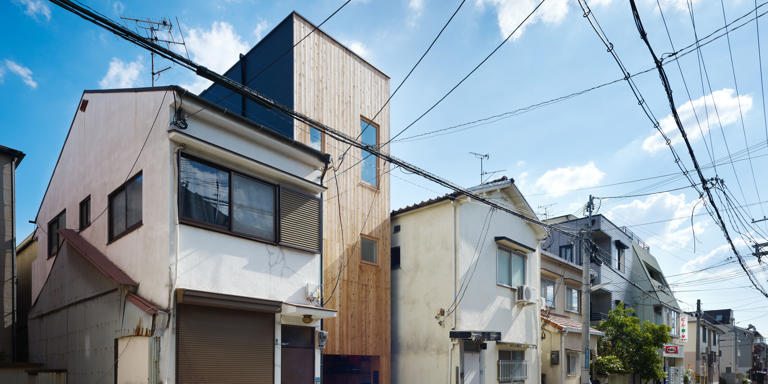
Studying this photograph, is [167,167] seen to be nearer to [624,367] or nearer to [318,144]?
[318,144]

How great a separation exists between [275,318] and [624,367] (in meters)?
18.7

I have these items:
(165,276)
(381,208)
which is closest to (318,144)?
(381,208)

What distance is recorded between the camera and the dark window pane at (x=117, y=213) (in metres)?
11.7

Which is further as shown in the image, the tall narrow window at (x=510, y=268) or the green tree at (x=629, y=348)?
the green tree at (x=629, y=348)

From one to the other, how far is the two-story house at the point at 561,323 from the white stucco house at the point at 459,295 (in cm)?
207

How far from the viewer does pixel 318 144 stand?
15.9m

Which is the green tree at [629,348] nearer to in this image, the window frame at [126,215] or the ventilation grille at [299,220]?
the ventilation grille at [299,220]

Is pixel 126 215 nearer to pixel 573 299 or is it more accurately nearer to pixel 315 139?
pixel 315 139

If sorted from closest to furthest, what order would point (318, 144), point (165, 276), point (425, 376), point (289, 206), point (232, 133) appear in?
1. point (165, 276)
2. point (232, 133)
3. point (289, 206)
4. point (318, 144)
5. point (425, 376)

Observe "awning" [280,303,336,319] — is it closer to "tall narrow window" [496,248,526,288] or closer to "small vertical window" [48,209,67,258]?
"small vertical window" [48,209,67,258]

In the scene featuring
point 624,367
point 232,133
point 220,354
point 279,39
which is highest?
point 279,39

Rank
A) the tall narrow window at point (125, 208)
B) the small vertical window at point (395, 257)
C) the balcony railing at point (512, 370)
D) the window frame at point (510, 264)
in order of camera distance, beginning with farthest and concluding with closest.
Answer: the window frame at point (510, 264) < the small vertical window at point (395, 257) < the balcony railing at point (512, 370) < the tall narrow window at point (125, 208)

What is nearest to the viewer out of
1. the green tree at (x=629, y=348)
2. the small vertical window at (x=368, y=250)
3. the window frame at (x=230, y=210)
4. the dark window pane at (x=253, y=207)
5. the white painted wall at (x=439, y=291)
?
the window frame at (x=230, y=210)

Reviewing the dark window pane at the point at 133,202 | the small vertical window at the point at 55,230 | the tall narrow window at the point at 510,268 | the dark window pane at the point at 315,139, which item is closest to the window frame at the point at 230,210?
the dark window pane at the point at 133,202
